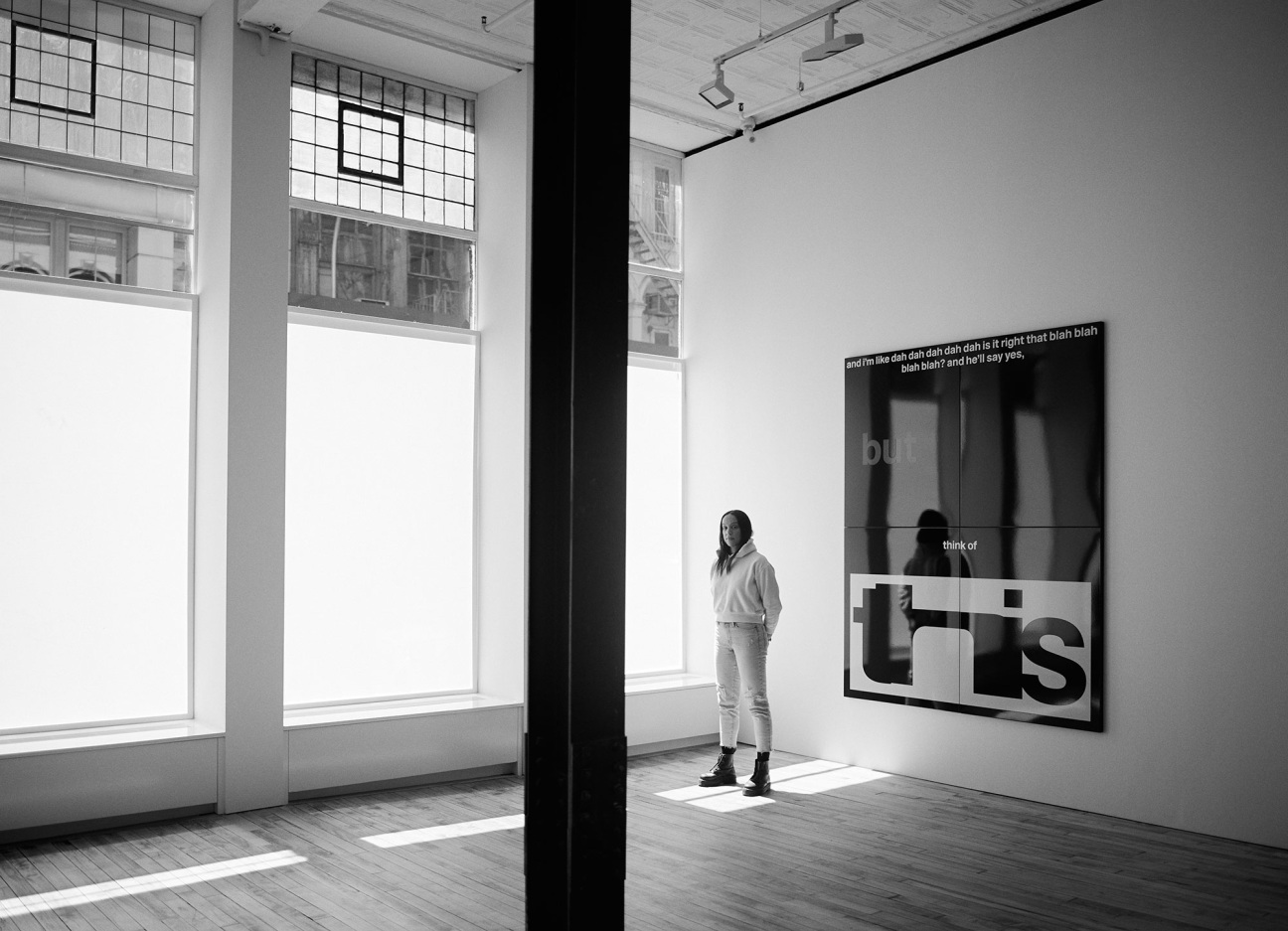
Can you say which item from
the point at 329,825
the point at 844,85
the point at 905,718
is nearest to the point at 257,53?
the point at 844,85

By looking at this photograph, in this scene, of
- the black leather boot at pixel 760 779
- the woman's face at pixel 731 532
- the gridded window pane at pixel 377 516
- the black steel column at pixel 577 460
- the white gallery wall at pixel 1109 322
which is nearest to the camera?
the black steel column at pixel 577 460

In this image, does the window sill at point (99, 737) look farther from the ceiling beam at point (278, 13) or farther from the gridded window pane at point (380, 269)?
the ceiling beam at point (278, 13)

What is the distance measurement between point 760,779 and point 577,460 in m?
4.21

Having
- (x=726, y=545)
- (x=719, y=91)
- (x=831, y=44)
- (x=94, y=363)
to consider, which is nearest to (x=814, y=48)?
(x=831, y=44)

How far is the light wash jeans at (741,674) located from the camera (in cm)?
624

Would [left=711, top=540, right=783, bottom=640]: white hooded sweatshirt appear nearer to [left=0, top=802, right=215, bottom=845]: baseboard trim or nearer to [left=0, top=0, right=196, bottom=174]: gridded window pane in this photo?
[left=0, top=802, right=215, bottom=845]: baseboard trim

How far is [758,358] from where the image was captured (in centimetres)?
769

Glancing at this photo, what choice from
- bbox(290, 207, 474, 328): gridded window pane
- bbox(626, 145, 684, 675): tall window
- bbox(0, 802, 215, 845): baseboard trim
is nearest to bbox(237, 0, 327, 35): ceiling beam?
bbox(290, 207, 474, 328): gridded window pane

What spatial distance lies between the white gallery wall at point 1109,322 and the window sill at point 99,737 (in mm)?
3694

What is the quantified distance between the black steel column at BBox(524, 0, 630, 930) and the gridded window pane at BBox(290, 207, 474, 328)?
177 inches

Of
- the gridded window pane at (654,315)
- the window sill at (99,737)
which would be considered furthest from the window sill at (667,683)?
the window sill at (99,737)

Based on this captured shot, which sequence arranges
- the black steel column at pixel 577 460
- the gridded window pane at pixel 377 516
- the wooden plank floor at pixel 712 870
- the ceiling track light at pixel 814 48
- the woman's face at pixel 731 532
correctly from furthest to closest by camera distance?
the gridded window pane at pixel 377 516
the woman's face at pixel 731 532
the ceiling track light at pixel 814 48
the wooden plank floor at pixel 712 870
the black steel column at pixel 577 460

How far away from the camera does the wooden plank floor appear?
4.15 m

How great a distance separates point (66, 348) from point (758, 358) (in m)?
4.32
